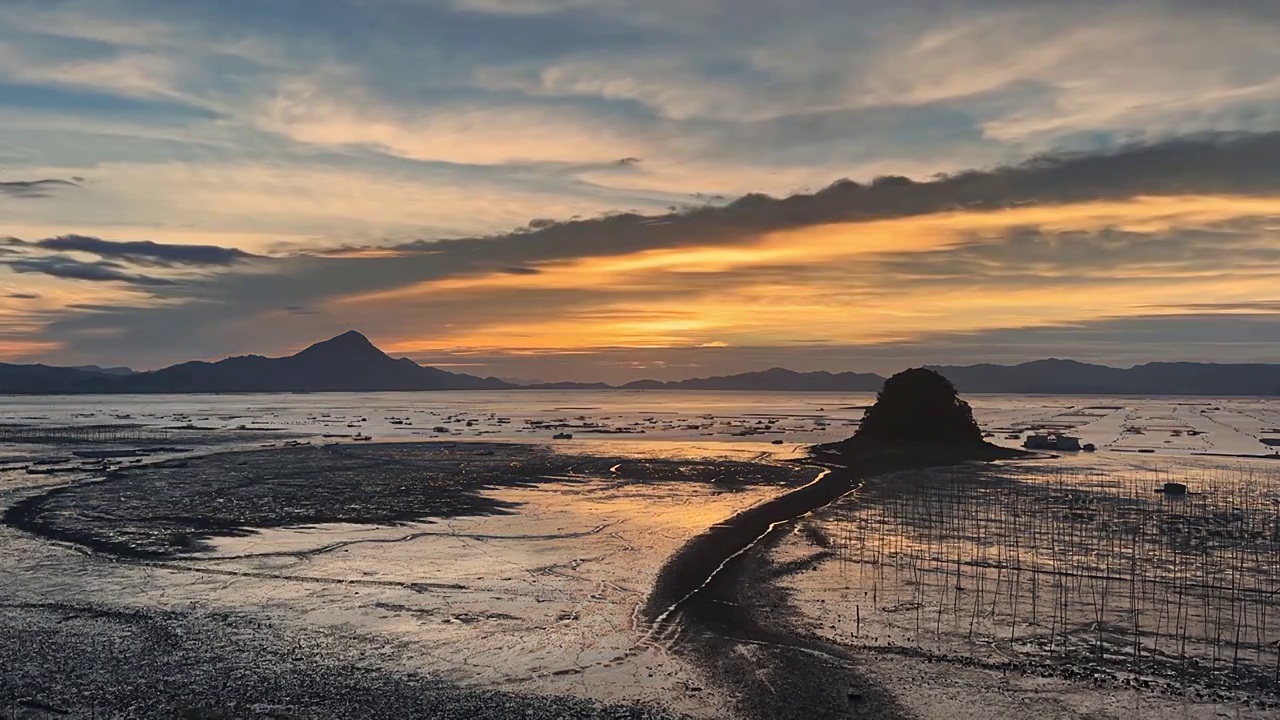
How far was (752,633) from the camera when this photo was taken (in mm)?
22656

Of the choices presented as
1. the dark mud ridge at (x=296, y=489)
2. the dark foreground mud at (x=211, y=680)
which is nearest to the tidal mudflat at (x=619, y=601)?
the dark foreground mud at (x=211, y=680)

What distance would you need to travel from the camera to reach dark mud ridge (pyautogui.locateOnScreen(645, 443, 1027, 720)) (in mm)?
18000

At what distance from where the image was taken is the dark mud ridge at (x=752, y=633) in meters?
18.0

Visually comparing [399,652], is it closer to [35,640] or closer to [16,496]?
[35,640]

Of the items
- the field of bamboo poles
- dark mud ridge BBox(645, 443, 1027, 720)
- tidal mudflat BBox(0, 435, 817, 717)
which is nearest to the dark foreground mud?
tidal mudflat BBox(0, 435, 817, 717)

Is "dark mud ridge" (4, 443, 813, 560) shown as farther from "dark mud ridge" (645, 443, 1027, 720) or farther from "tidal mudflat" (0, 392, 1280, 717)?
"dark mud ridge" (645, 443, 1027, 720)

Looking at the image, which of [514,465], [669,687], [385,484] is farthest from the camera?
[514,465]

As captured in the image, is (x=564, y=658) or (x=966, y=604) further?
(x=966, y=604)

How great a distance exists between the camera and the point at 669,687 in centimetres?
1886

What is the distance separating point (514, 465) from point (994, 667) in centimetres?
5194

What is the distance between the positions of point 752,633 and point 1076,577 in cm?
1287

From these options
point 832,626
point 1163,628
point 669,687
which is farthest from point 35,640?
point 1163,628

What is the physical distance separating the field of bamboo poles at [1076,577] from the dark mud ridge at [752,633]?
2.07 m

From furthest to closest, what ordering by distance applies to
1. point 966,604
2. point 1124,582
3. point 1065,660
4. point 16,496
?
point 16,496
point 1124,582
point 966,604
point 1065,660
